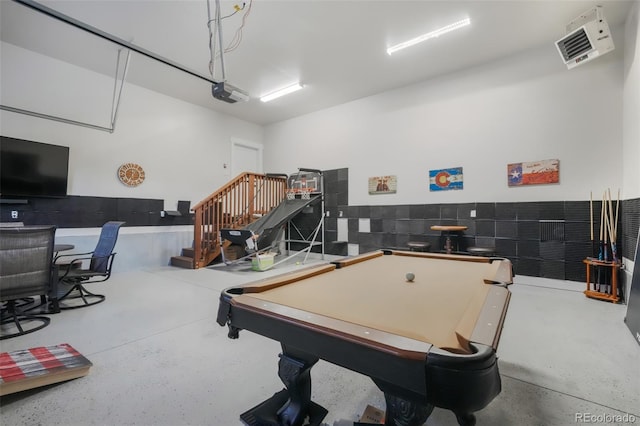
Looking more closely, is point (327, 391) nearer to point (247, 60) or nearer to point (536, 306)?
point (536, 306)

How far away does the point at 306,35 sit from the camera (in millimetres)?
4125

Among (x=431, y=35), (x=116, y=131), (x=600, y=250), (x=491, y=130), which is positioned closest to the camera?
(x=600, y=250)

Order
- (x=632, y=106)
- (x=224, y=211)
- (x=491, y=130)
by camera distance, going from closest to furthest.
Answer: (x=632, y=106)
(x=491, y=130)
(x=224, y=211)

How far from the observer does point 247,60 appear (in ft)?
15.7

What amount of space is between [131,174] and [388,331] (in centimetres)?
621

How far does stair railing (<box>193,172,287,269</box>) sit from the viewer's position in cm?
565

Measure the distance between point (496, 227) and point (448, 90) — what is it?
265cm

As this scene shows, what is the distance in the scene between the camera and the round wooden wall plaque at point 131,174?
543 cm

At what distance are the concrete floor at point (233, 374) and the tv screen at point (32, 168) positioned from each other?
263 cm

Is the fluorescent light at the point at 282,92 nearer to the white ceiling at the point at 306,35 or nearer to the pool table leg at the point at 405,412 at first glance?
the white ceiling at the point at 306,35

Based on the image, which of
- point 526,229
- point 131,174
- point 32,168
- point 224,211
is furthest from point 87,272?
point 526,229

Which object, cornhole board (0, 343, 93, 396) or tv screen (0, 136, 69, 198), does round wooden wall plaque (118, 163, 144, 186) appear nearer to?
tv screen (0, 136, 69, 198)

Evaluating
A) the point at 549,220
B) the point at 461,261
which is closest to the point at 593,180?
the point at 549,220

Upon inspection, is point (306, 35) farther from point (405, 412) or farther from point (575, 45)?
point (405, 412)
